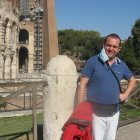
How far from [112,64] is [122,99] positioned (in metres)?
0.50

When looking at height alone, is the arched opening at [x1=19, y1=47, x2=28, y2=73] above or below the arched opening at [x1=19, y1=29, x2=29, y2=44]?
below

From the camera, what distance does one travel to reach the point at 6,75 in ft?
114

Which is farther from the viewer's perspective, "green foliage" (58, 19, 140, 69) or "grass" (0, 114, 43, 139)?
"green foliage" (58, 19, 140, 69)

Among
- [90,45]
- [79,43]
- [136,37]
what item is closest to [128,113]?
[136,37]

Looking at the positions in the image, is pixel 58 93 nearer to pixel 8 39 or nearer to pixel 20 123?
pixel 20 123

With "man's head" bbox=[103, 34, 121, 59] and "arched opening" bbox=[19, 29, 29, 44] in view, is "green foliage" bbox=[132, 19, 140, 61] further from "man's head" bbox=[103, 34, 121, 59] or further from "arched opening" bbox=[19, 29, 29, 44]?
"man's head" bbox=[103, 34, 121, 59]

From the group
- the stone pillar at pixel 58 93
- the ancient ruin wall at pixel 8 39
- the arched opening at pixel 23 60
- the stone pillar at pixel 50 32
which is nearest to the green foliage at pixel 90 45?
the stone pillar at pixel 50 32

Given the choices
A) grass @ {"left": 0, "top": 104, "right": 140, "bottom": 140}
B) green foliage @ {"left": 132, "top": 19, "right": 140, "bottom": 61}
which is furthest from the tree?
grass @ {"left": 0, "top": 104, "right": 140, "bottom": 140}

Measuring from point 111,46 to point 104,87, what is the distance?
1.81ft

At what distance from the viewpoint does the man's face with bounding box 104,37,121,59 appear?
467cm

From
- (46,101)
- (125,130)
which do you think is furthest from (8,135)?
(125,130)

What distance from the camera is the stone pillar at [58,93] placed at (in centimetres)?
528

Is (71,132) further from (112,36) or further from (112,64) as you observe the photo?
(112,36)

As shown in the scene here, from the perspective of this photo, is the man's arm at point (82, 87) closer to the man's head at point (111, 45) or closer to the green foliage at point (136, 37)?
the man's head at point (111, 45)
